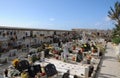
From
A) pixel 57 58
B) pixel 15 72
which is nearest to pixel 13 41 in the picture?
pixel 57 58

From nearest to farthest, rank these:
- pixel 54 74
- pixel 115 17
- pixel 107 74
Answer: pixel 54 74, pixel 107 74, pixel 115 17

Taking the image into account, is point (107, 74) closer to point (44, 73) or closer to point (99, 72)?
point (99, 72)

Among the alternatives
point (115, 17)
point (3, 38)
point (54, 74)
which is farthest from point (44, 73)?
point (115, 17)

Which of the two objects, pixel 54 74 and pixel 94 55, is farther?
pixel 94 55

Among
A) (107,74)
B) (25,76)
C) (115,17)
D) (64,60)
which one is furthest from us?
(115,17)

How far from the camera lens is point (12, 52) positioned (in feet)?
75.7

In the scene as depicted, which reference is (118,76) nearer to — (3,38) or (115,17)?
(3,38)

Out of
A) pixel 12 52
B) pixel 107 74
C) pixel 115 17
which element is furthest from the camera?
pixel 115 17

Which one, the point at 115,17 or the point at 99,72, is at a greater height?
the point at 115,17

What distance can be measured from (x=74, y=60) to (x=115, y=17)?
1117 inches

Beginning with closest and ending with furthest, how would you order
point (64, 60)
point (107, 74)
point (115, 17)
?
point (107, 74) < point (64, 60) < point (115, 17)

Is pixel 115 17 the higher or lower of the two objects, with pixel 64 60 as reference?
higher

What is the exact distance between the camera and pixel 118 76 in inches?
570

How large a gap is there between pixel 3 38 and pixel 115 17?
89.4ft
